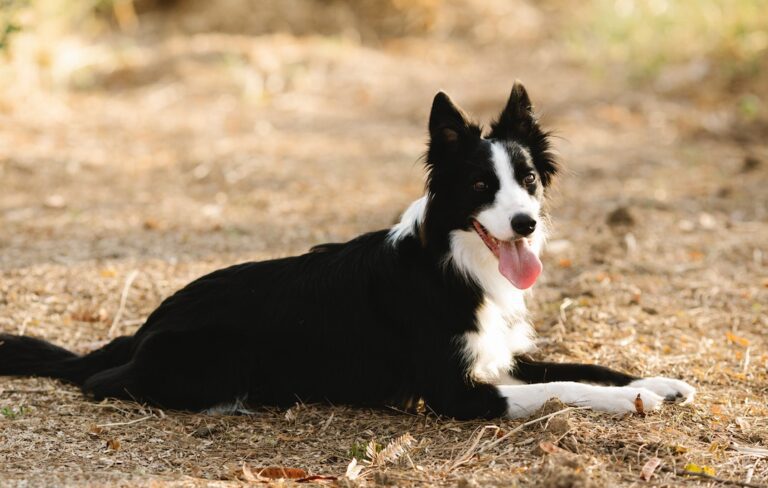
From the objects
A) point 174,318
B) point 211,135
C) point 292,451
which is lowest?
point 292,451

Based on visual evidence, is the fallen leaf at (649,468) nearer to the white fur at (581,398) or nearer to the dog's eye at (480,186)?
the white fur at (581,398)

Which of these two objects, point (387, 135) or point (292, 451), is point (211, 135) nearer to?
point (387, 135)

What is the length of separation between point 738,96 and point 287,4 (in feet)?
26.4

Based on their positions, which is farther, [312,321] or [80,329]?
[80,329]

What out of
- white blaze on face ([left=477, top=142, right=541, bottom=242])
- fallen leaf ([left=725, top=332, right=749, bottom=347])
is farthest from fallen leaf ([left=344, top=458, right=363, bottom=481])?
fallen leaf ([left=725, top=332, right=749, bottom=347])

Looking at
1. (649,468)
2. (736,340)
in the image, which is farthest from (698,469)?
(736,340)

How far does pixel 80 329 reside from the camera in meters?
5.32

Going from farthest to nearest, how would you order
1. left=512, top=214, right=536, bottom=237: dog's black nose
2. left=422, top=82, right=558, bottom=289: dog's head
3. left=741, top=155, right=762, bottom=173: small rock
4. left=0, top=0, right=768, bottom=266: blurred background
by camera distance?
left=741, top=155, right=762, bottom=173: small rock, left=0, top=0, right=768, bottom=266: blurred background, left=422, top=82, right=558, bottom=289: dog's head, left=512, top=214, right=536, bottom=237: dog's black nose

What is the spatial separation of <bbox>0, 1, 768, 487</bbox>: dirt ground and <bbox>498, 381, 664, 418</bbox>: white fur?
7cm

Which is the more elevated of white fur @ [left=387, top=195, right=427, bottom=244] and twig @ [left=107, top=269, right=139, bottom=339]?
white fur @ [left=387, top=195, right=427, bottom=244]

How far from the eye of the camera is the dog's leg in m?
4.22

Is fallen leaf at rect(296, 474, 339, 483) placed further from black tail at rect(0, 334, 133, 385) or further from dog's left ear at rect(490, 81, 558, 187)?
dog's left ear at rect(490, 81, 558, 187)

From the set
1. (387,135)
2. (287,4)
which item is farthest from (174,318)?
(287,4)

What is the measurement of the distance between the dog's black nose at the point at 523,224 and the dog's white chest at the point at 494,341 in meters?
0.44
